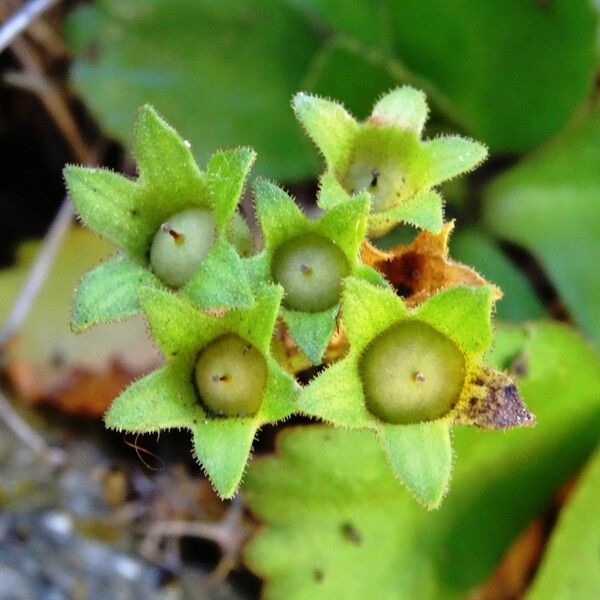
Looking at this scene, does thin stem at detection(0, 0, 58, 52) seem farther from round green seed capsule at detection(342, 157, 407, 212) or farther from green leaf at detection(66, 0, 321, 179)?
round green seed capsule at detection(342, 157, 407, 212)

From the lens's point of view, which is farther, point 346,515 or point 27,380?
point 27,380

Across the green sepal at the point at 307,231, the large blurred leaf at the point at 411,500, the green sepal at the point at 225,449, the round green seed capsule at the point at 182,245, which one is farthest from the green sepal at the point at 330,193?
the large blurred leaf at the point at 411,500

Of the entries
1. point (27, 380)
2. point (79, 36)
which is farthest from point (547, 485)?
point (79, 36)

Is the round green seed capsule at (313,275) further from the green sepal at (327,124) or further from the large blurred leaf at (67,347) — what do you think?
the large blurred leaf at (67,347)

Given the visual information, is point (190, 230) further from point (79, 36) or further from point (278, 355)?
point (79, 36)

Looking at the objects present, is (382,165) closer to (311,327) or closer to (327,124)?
(327,124)

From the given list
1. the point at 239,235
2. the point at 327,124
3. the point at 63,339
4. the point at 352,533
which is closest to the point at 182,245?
the point at 239,235

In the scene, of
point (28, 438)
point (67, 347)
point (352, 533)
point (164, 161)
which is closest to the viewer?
point (164, 161)
